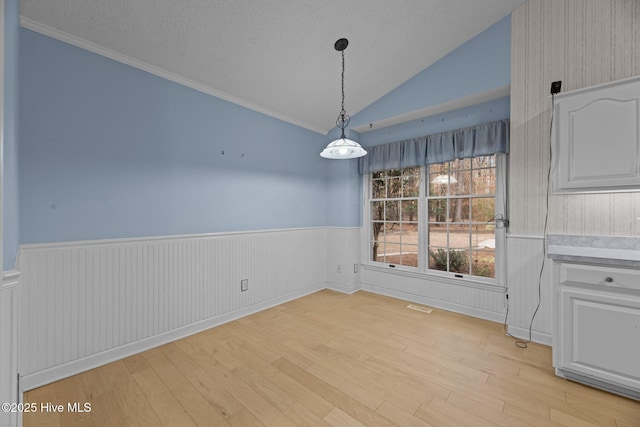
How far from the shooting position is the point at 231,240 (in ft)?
10.3

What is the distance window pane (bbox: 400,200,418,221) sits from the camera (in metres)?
3.81

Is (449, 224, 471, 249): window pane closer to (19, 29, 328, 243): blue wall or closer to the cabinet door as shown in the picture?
the cabinet door

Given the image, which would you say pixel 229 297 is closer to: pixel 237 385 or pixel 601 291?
pixel 237 385

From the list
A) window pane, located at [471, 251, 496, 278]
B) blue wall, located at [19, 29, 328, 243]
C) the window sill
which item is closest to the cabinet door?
the window sill

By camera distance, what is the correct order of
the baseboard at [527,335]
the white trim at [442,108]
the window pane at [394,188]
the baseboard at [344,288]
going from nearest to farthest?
the baseboard at [527,335] → the white trim at [442,108] → the window pane at [394,188] → the baseboard at [344,288]

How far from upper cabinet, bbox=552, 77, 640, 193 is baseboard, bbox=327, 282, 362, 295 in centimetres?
278

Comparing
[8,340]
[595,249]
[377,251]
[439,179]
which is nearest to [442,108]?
[439,179]

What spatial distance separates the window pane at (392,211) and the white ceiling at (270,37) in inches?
64.9

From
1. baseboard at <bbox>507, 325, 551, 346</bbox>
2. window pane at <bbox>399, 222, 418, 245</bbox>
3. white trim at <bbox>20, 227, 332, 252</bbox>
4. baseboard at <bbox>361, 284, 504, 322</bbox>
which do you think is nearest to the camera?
white trim at <bbox>20, 227, 332, 252</bbox>

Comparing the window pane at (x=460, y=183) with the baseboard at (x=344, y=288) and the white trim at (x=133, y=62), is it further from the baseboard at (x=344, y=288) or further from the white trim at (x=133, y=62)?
the white trim at (x=133, y=62)

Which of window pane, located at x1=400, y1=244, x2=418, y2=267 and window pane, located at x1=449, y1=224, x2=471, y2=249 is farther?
window pane, located at x1=400, y1=244, x2=418, y2=267

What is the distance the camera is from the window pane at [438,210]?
3559 millimetres

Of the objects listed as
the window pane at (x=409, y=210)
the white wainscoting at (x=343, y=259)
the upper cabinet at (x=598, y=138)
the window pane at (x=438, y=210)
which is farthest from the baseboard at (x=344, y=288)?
the upper cabinet at (x=598, y=138)

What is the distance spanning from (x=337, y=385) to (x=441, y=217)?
2525 millimetres
